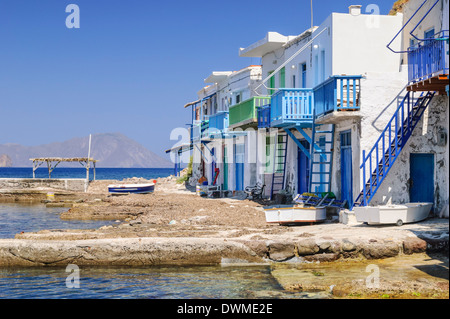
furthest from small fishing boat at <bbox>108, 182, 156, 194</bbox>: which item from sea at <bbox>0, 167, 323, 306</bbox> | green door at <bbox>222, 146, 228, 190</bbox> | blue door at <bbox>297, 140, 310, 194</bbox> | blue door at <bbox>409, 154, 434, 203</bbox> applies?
sea at <bbox>0, 167, 323, 306</bbox>

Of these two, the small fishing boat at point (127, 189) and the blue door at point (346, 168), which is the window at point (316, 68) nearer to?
the blue door at point (346, 168)

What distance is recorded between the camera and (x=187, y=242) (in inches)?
497

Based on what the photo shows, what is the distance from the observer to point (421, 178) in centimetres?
1602

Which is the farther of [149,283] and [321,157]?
[321,157]

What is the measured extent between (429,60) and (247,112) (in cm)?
1200

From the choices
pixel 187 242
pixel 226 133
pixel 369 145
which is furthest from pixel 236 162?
pixel 187 242

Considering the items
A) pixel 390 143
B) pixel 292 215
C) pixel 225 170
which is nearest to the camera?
pixel 390 143

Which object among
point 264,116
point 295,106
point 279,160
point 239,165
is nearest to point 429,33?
point 295,106

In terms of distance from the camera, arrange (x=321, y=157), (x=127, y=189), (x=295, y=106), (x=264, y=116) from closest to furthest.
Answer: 1. (x=295, y=106)
2. (x=321, y=157)
3. (x=264, y=116)
4. (x=127, y=189)

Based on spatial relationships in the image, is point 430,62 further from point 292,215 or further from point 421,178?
point 292,215

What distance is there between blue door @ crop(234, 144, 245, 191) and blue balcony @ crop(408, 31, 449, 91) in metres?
16.7
